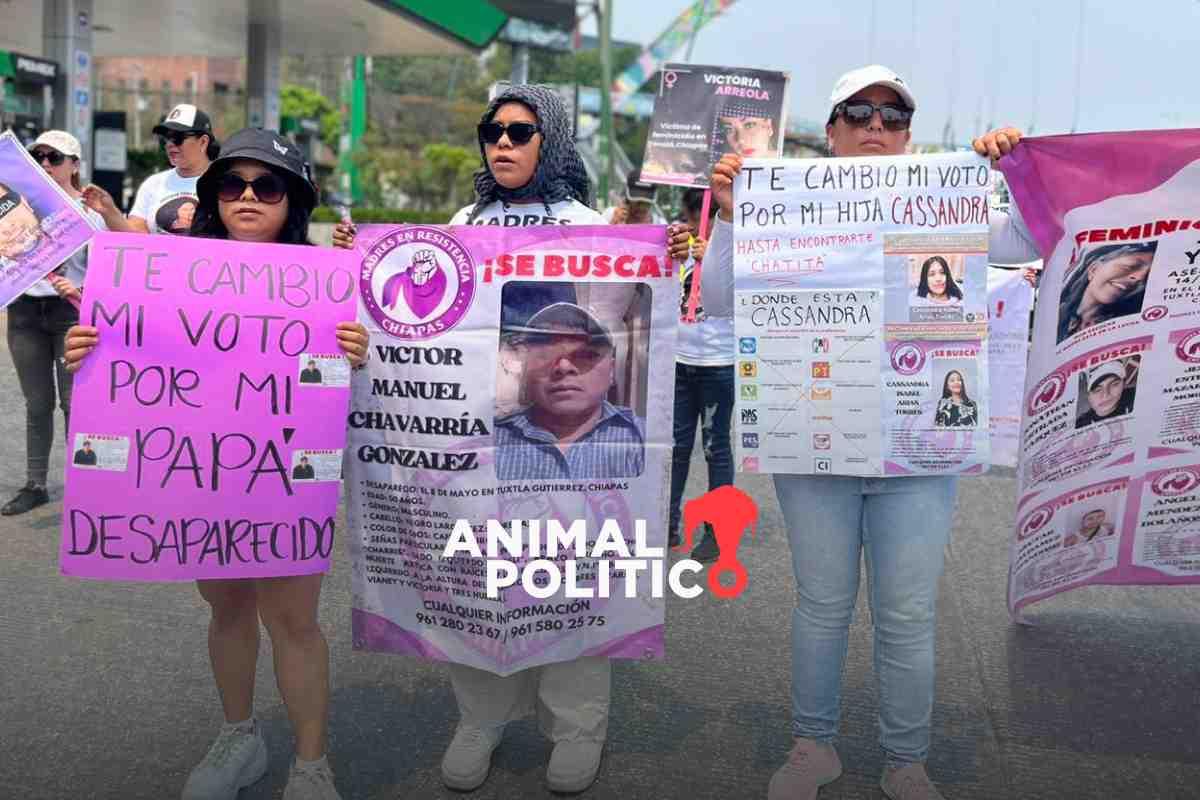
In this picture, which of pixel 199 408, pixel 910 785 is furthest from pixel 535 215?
pixel 910 785

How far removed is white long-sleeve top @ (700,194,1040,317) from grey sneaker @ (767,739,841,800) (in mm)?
1259

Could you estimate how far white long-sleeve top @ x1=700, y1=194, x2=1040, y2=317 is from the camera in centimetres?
330

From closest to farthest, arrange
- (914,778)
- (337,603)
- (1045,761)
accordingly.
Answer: (914,778) → (1045,761) → (337,603)

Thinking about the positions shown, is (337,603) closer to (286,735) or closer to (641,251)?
(286,735)

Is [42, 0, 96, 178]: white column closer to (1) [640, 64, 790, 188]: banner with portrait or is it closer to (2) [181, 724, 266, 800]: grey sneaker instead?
(1) [640, 64, 790, 188]: banner with portrait

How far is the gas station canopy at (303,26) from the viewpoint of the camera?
19.2 meters

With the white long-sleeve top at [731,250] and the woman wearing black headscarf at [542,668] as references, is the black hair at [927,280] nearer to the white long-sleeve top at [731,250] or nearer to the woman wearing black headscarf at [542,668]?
the white long-sleeve top at [731,250]

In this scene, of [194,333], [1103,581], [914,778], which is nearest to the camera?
[194,333]

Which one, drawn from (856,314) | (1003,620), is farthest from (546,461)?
(1003,620)

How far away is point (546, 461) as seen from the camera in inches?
130

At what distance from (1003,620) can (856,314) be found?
2294mm

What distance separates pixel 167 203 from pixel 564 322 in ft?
9.68

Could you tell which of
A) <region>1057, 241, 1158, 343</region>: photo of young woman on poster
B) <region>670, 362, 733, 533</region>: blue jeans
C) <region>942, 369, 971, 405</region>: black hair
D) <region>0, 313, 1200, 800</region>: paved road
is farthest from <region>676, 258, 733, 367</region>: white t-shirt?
<region>942, 369, 971, 405</region>: black hair

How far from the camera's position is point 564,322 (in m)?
3.31
